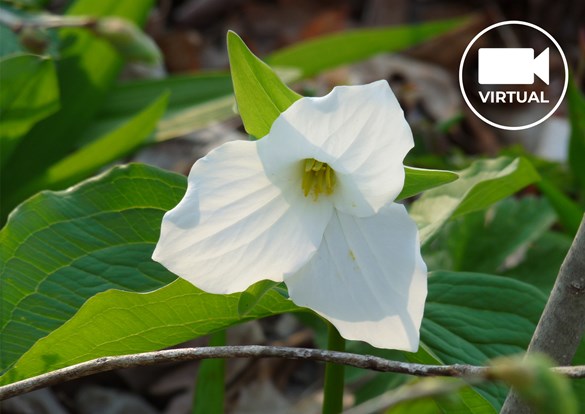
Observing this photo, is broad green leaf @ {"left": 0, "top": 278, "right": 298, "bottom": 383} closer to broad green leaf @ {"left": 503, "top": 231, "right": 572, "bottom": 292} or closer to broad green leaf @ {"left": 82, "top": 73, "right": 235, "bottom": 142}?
broad green leaf @ {"left": 503, "top": 231, "right": 572, "bottom": 292}

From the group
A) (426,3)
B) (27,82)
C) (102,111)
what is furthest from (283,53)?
(426,3)

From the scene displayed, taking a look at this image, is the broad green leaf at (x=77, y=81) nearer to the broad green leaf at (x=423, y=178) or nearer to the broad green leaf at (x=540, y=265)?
the broad green leaf at (x=540, y=265)

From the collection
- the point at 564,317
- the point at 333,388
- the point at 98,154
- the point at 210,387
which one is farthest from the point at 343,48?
the point at 564,317

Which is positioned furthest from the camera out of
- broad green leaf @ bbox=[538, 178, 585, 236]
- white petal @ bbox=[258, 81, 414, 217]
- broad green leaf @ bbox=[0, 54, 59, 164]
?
broad green leaf @ bbox=[538, 178, 585, 236]

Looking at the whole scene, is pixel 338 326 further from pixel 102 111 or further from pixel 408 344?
pixel 102 111

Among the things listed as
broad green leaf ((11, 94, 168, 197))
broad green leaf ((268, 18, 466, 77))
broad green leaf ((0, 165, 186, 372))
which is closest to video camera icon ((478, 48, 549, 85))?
broad green leaf ((268, 18, 466, 77))

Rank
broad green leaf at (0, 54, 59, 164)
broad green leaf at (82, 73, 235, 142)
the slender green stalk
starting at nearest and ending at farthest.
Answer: the slender green stalk < broad green leaf at (0, 54, 59, 164) < broad green leaf at (82, 73, 235, 142)
